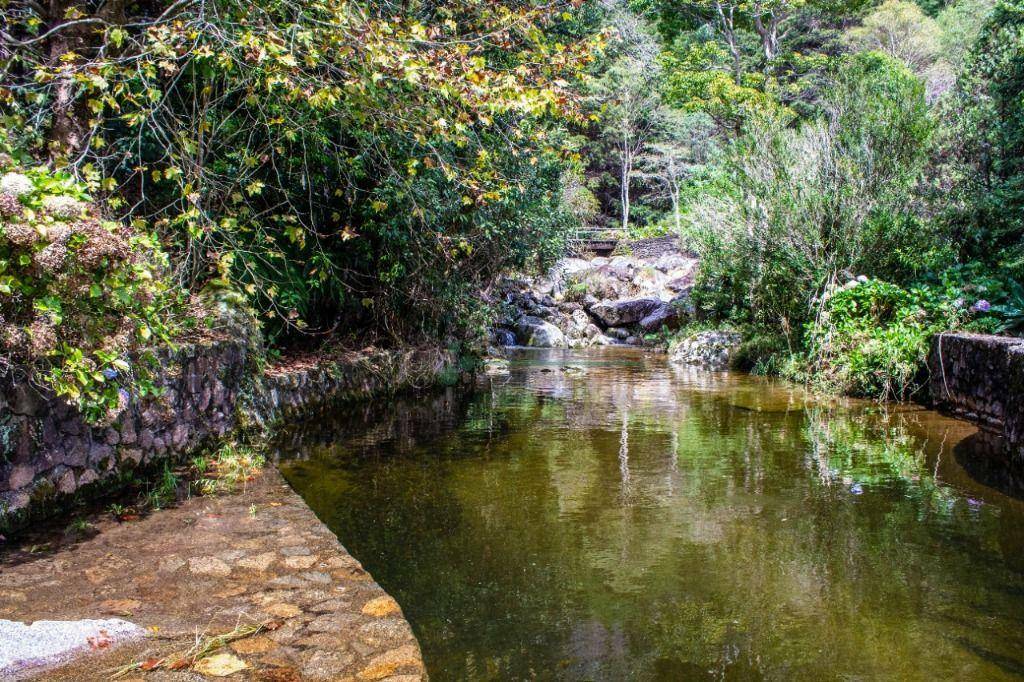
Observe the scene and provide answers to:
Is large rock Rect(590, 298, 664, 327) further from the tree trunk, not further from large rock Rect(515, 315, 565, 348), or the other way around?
the tree trunk

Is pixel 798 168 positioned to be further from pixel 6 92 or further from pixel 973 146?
pixel 6 92

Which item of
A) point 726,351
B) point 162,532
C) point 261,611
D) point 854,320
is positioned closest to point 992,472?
point 854,320

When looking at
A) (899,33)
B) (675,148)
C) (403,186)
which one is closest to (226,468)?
(403,186)

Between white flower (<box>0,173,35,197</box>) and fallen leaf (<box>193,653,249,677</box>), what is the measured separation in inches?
98.2

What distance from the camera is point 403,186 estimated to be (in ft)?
31.1

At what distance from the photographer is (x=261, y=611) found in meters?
3.27

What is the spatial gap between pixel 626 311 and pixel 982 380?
1694cm

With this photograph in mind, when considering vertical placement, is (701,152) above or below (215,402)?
above

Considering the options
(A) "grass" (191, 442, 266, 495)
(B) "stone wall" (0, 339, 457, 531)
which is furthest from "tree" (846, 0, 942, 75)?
(A) "grass" (191, 442, 266, 495)

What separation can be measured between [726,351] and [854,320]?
5.38 meters

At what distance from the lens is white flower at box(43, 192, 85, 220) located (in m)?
3.76

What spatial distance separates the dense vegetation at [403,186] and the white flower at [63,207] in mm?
26

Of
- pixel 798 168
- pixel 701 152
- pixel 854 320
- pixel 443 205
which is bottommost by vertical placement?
pixel 854 320

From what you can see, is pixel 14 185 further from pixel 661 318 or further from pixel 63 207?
pixel 661 318
